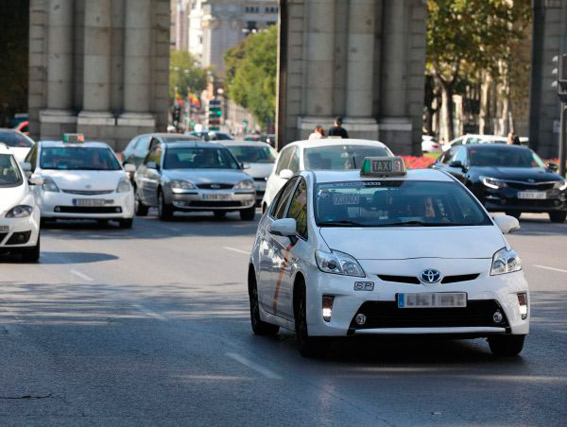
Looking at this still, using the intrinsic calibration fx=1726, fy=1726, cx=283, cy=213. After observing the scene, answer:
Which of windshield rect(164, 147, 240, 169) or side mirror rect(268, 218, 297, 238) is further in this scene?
windshield rect(164, 147, 240, 169)

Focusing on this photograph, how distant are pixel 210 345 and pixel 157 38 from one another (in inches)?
1624

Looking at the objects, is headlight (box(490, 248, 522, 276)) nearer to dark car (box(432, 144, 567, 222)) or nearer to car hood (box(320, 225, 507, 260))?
car hood (box(320, 225, 507, 260))

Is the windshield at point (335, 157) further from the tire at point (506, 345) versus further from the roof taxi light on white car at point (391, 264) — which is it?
the tire at point (506, 345)

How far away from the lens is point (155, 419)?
966cm

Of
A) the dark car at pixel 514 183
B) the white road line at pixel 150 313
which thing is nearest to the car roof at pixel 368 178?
the white road line at pixel 150 313

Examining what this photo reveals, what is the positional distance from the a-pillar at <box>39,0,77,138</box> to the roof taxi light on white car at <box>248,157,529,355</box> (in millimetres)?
40188

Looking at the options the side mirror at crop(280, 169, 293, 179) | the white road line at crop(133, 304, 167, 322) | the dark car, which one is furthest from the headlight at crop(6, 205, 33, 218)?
the dark car

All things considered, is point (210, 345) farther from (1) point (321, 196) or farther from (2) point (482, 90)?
(2) point (482, 90)

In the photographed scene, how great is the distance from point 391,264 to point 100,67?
135 ft

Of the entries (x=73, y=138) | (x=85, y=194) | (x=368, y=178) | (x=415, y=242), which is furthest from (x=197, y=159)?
(x=415, y=242)

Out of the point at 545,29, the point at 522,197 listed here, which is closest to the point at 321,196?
the point at 522,197

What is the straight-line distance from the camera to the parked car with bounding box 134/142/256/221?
32375 millimetres

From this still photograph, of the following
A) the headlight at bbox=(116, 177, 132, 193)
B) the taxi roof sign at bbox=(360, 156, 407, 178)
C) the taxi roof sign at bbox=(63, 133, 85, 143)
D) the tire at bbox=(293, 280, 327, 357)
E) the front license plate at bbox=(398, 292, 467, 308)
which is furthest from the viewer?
the taxi roof sign at bbox=(63, 133, 85, 143)

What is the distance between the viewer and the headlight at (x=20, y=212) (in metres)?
21.4
